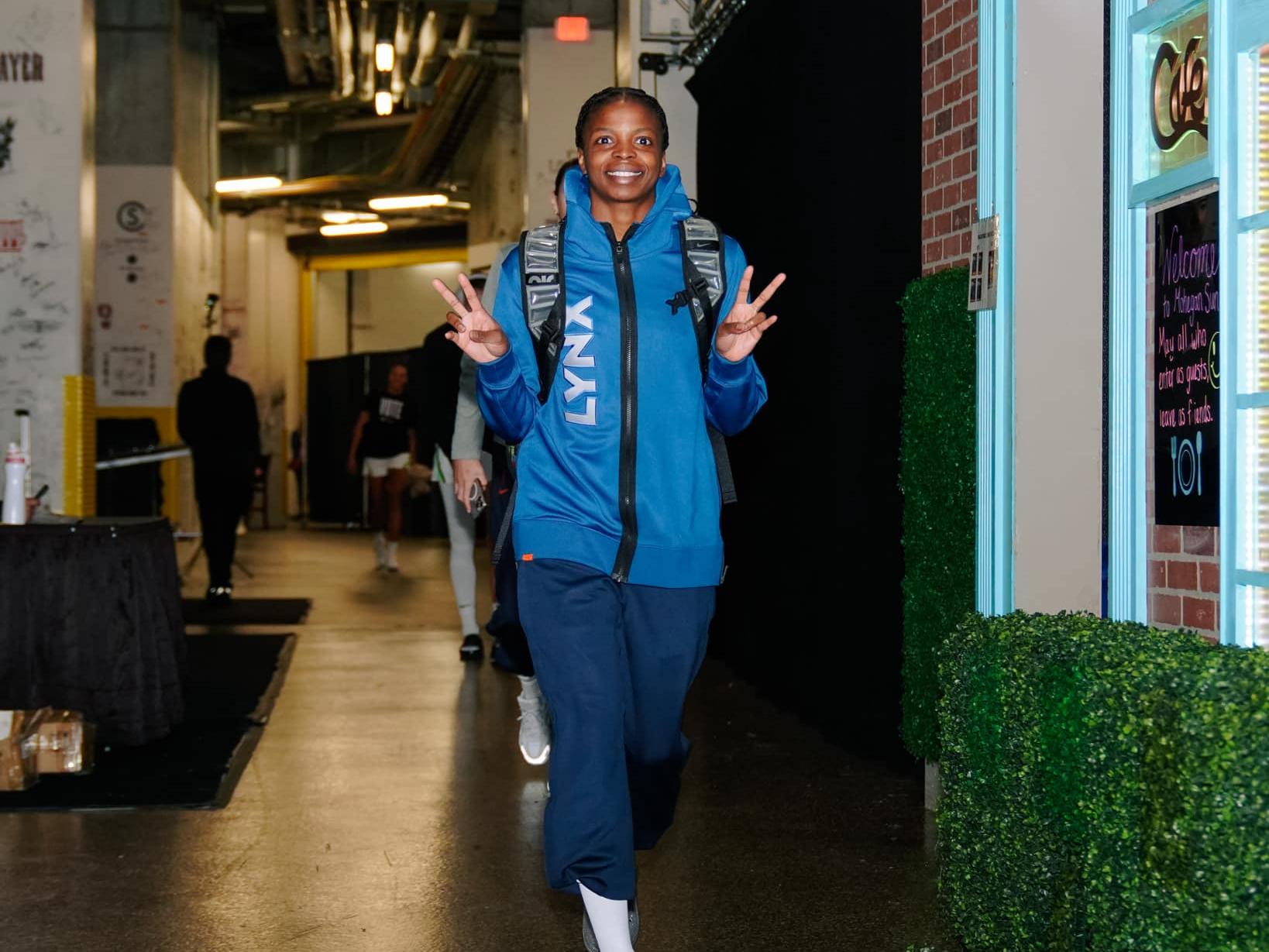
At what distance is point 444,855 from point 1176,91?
8.35ft

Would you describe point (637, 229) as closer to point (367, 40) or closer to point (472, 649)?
point (472, 649)

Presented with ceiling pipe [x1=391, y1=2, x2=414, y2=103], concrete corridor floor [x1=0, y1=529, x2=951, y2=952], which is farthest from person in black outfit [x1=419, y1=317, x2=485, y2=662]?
ceiling pipe [x1=391, y1=2, x2=414, y2=103]

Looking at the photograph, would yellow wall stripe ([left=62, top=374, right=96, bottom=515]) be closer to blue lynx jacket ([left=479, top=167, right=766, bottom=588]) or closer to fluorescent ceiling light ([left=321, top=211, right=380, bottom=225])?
blue lynx jacket ([left=479, top=167, right=766, bottom=588])

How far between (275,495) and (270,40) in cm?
659

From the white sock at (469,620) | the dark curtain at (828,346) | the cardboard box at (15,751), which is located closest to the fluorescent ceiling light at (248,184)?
the white sock at (469,620)

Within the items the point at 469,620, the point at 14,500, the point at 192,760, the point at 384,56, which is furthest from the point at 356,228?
the point at 192,760

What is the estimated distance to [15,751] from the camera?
4.93 m

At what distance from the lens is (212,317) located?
59.2 ft

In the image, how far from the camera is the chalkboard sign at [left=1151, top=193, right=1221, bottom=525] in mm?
2908

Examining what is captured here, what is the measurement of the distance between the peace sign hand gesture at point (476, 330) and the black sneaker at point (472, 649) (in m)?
5.11

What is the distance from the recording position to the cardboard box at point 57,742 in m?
5.08

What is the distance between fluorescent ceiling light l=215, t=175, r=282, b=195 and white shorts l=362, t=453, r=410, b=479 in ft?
22.3

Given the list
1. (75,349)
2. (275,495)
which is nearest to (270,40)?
(275,495)

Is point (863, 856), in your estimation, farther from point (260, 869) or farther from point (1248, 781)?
point (1248, 781)
